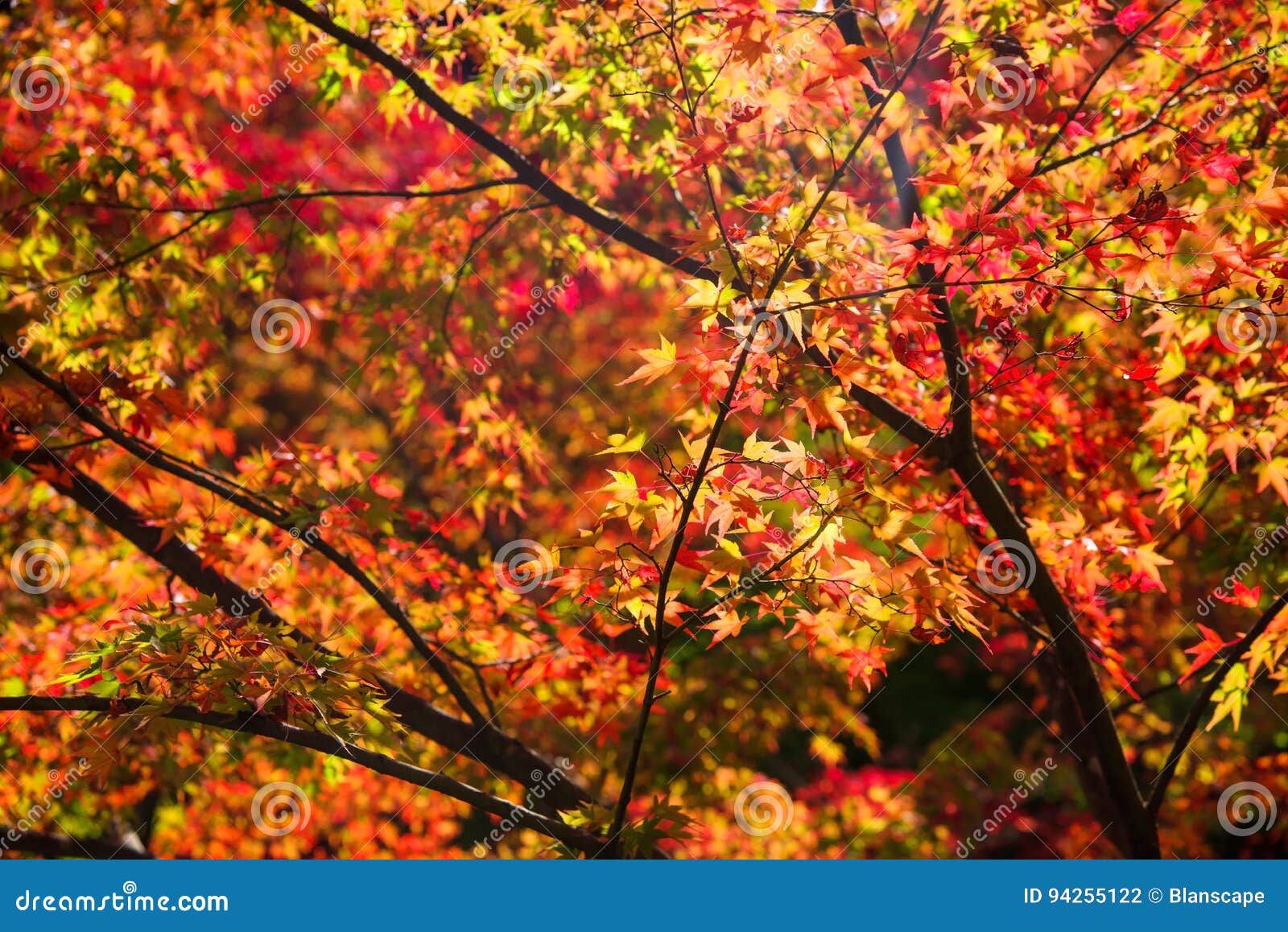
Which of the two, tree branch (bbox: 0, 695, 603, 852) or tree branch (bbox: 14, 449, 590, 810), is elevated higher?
tree branch (bbox: 14, 449, 590, 810)

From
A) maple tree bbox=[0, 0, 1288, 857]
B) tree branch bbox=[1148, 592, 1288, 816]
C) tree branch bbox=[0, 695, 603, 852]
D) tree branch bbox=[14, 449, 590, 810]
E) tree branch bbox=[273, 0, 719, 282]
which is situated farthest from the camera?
tree branch bbox=[14, 449, 590, 810]

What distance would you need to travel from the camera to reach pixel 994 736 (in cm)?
695

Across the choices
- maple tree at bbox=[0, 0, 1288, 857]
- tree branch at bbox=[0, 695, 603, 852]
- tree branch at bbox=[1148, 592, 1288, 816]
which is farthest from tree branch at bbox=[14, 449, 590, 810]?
tree branch at bbox=[1148, 592, 1288, 816]

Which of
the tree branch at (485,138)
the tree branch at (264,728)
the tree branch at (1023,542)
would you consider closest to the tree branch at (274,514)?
the tree branch at (264,728)

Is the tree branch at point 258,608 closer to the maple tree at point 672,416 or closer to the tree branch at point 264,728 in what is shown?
the maple tree at point 672,416

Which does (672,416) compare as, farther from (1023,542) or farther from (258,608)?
(258,608)

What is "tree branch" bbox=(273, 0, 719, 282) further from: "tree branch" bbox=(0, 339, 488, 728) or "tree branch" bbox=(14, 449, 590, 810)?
"tree branch" bbox=(14, 449, 590, 810)

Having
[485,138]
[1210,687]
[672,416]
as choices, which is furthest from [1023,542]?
[485,138]

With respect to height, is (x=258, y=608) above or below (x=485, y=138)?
below

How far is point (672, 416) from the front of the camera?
388 centimetres

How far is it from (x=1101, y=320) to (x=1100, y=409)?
362mm

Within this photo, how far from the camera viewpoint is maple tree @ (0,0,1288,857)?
8.05ft

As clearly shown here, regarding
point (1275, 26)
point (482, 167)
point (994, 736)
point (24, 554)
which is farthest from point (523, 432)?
point (994, 736)

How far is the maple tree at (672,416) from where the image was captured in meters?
2.46
